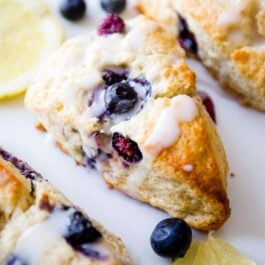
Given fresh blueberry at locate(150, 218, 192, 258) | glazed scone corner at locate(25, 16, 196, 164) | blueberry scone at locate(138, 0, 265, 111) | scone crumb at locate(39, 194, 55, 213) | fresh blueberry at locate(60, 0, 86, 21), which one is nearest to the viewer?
scone crumb at locate(39, 194, 55, 213)

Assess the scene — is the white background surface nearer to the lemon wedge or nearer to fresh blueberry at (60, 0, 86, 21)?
the lemon wedge

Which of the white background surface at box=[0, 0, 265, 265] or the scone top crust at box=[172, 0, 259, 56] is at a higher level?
the scone top crust at box=[172, 0, 259, 56]

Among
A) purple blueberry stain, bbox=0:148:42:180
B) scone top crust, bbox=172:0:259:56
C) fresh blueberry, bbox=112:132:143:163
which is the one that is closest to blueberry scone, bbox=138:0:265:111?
scone top crust, bbox=172:0:259:56

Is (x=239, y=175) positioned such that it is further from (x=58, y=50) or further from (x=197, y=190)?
(x=58, y=50)

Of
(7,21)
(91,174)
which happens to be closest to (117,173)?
(91,174)

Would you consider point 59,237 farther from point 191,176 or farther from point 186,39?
point 186,39

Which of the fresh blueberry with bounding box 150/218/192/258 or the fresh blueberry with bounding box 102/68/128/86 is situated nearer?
the fresh blueberry with bounding box 150/218/192/258

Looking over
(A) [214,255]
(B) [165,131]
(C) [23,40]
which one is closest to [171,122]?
(B) [165,131]
